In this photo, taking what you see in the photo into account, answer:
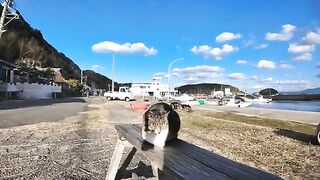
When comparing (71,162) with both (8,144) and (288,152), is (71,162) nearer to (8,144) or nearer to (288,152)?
(8,144)

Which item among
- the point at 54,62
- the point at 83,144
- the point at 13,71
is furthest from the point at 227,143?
the point at 54,62

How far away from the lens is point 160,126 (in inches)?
151

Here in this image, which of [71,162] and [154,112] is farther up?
[154,112]

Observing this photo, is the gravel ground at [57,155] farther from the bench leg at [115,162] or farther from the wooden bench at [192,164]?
the wooden bench at [192,164]

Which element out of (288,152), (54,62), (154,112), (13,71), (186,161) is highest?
(54,62)

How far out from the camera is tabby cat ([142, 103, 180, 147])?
3822 millimetres

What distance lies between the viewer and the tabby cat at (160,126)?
150 inches

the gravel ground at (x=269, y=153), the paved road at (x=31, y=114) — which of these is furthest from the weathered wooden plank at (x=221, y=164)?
the paved road at (x=31, y=114)

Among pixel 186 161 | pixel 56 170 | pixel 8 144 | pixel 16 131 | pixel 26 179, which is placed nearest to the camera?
pixel 186 161

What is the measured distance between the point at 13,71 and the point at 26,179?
171ft

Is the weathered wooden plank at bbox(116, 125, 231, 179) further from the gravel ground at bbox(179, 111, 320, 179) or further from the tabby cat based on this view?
the gravel ground at bbox(179, 111, 320, 179)

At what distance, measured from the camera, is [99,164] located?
659 cm

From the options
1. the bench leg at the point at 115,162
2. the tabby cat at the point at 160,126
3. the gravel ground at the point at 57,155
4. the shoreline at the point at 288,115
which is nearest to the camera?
the tabby cat at the point at 160,126

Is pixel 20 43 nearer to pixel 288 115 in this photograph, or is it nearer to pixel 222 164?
pixel 288 115
